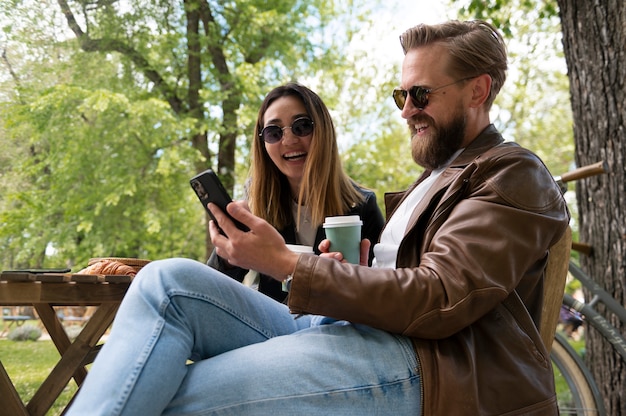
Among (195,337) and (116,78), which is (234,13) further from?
(195,337)

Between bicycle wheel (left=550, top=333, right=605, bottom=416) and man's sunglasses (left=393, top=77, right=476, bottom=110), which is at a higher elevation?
man's sunglasses (left=393, top=77, right=476, bottom=110)

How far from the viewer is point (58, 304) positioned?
5.45 ft

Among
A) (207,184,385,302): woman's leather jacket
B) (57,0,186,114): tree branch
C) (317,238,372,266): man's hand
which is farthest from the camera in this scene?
(57,0,186,114): tree branch

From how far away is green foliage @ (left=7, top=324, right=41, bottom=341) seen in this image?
9.61 feet

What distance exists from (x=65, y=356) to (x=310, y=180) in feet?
3.08

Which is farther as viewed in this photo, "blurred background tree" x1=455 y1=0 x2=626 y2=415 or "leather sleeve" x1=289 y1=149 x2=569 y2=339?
"blurred background tree" x1=455 y1=0 x2=626 y2=415

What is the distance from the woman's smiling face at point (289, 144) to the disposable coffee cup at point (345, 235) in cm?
76

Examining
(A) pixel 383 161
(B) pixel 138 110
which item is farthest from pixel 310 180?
(A) pixel 383 161

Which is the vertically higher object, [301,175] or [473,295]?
[301,175]

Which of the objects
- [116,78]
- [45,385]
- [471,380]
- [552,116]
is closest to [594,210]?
[471,380]

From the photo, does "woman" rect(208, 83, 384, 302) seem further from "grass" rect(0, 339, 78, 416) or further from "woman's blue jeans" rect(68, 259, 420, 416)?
"grass" rect(0, 339, 78, 416)

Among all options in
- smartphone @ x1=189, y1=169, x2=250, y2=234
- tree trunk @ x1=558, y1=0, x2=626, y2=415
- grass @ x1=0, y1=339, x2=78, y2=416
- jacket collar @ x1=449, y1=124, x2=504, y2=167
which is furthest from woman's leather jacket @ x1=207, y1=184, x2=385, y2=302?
grass @ x1=0, y1=339, x2=78, y2=416

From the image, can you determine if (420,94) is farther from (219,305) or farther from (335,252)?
(219,305)

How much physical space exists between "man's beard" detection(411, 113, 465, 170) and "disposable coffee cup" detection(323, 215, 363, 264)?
0.92 ft
